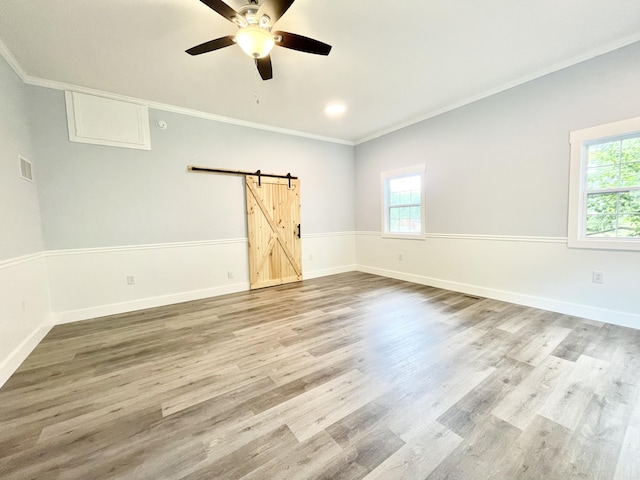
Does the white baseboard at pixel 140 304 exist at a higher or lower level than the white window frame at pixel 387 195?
lower

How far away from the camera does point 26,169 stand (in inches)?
109

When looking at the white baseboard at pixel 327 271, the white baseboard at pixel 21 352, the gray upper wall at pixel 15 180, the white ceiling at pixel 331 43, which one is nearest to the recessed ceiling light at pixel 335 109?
the white ceiling at pixel 331 43

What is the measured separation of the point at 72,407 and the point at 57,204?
2592 millimetres

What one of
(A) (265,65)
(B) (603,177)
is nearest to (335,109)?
(A) (265,65)

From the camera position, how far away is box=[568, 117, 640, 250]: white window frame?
274cm

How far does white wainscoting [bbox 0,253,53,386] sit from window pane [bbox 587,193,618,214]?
5667mm

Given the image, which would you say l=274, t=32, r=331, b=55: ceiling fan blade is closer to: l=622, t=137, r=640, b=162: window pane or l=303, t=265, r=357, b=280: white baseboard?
l=622, t=137, r=640, b=162: window pane

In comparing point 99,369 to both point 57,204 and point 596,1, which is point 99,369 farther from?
point 596,1

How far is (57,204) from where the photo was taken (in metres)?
3.15

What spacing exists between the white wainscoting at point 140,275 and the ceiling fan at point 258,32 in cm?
275

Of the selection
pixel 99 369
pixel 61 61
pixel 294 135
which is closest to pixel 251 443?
pixel 99 369

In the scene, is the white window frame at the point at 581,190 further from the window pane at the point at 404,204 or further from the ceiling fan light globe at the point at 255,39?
the ceiling fan light globe at the point at 255,39

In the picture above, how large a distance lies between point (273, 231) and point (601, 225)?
4.38m

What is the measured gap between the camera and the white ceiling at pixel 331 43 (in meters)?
2.11
